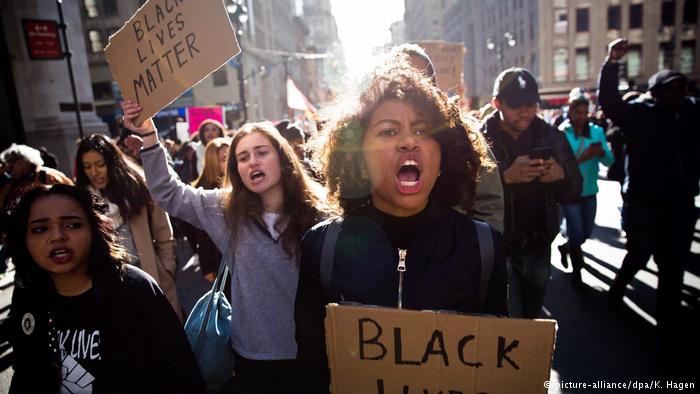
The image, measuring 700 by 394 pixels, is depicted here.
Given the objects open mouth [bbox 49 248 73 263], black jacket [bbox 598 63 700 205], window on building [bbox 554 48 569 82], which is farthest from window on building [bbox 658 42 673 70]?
open mouth [bbox 49 248 73 263]

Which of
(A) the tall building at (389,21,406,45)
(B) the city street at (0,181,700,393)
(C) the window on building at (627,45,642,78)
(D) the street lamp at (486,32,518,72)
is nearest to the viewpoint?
(B) the city street at (0,181,700,393)

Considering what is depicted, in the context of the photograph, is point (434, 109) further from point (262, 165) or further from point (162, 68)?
point (162, 68)

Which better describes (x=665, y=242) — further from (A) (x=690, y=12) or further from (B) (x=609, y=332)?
(A) (x=690, y=12)

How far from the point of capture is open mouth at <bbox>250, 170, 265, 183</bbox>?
253 cm

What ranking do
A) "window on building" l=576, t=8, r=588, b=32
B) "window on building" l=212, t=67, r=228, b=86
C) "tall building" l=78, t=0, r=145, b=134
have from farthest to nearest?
"window on building" l=212, t=67, r=228, b=86, "window on building" l=576, t=8, r=588, b=32, "tall building" l=78, t=0, r=145, b=134

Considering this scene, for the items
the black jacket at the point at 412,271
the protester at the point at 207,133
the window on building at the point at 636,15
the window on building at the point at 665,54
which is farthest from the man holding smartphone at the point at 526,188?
the window on building at the point at 636,15

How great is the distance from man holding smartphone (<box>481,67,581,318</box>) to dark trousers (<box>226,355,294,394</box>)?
1.77m

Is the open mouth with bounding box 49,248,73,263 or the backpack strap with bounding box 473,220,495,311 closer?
the backpack strap with bounding box 473,220,495,311

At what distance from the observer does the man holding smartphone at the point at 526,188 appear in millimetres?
3096

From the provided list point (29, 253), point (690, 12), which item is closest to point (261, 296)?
point (29, 253)

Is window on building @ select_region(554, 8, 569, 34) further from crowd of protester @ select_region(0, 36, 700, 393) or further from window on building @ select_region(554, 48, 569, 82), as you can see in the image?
crowd of protester @ select_region(0, 36, 700, 393)

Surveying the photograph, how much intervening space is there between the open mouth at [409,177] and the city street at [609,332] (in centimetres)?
260

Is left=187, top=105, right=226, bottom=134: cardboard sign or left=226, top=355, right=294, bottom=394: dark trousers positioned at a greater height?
left=187, top=105, right=226, bottom=134: cardboard sign

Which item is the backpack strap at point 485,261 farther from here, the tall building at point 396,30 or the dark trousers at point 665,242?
the tall building at point 396,30
